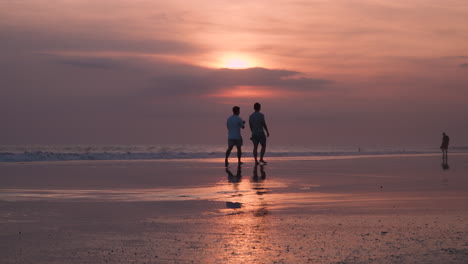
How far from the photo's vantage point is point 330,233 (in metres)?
5.83

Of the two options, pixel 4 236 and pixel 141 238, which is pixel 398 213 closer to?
pixel 141 238

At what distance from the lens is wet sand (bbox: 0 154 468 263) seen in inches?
190

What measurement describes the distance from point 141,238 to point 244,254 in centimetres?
128

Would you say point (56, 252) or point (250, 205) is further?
point (250, 205)

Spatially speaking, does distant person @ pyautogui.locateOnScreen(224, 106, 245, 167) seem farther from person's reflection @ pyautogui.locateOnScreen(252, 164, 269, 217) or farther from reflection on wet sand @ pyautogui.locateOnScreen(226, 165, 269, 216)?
reflection on wet sand @ pyautogui.locateOnScreen(226, 165, 269, 216)

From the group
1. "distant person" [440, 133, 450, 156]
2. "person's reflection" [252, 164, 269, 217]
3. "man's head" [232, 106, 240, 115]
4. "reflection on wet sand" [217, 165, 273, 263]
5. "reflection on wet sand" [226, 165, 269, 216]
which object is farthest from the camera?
"distant person" [440, 133, 450, 156]

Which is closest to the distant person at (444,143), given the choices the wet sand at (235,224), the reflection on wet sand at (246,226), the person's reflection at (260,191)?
the person's reflection at (260,191)

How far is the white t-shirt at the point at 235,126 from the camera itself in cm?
Answer: 2034

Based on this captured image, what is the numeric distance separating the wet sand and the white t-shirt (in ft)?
28.9

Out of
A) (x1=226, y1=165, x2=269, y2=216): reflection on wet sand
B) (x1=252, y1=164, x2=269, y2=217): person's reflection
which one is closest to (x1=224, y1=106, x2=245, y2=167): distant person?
(x1=252, y1=164, x2=269, y2=217): person's reflection

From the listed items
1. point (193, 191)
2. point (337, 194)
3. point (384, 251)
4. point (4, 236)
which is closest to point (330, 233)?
point (384, 251)

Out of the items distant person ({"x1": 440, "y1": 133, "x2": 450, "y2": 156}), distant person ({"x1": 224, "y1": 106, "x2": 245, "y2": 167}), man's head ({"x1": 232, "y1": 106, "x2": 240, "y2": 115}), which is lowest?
distant person ({"x1": 440, "y1": 133, "x2": 450, "y2": 156})

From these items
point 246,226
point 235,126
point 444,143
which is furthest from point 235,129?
point 444,143

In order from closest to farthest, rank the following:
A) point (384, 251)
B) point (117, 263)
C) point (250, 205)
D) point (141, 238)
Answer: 1. point (117, 263)
2. point (384, 251)
3. point (141, 238)
4. point (250, 205)
